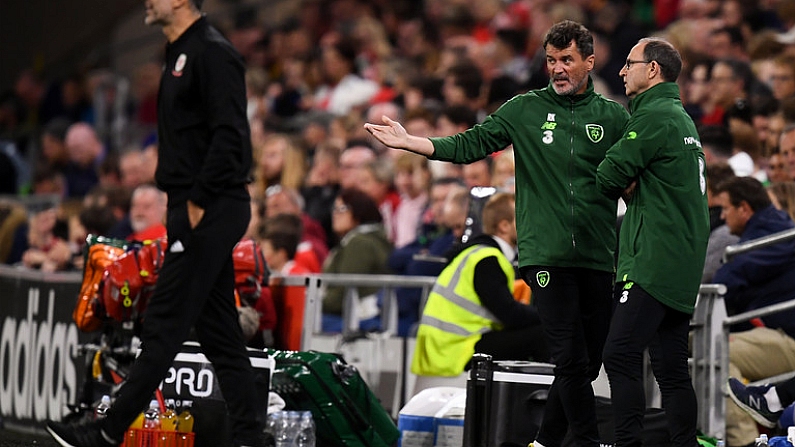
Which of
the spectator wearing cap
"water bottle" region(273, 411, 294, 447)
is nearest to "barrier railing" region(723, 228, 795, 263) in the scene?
"water bottle" region(273, 411, 294, 447)

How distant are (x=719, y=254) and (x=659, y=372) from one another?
8.25ft

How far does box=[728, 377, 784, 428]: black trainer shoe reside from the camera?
8680 mm

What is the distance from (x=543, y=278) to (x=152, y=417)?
7.66ft

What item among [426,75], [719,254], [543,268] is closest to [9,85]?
[426,75]

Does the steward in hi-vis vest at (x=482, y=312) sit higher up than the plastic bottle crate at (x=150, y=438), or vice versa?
the steward in hi-vis vest at (x=482, y=312)

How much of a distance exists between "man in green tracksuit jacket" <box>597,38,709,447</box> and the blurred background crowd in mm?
2890

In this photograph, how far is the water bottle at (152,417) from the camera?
324 inches

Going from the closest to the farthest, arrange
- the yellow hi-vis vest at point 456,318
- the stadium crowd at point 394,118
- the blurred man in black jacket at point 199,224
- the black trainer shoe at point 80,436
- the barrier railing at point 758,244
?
the black trainer shoe at point 80,436, the blurred man in black jacket at point 199,224, the barrier railing at point 758,244, the yellow hi-vis vest at point 456,318, the stadium crowd at point 394,118

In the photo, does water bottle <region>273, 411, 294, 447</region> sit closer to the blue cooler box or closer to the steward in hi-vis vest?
the blue cooler box

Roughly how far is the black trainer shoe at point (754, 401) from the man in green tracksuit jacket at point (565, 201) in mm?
1659

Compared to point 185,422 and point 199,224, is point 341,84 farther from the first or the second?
point 199,224

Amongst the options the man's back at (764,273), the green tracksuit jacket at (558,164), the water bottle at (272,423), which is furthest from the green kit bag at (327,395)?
the man's back at (764,273)

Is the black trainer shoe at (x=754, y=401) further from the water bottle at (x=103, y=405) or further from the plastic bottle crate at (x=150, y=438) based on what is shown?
the water bottle at (x=103, y=405)

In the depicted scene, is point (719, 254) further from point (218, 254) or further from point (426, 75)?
point (426, 75)
